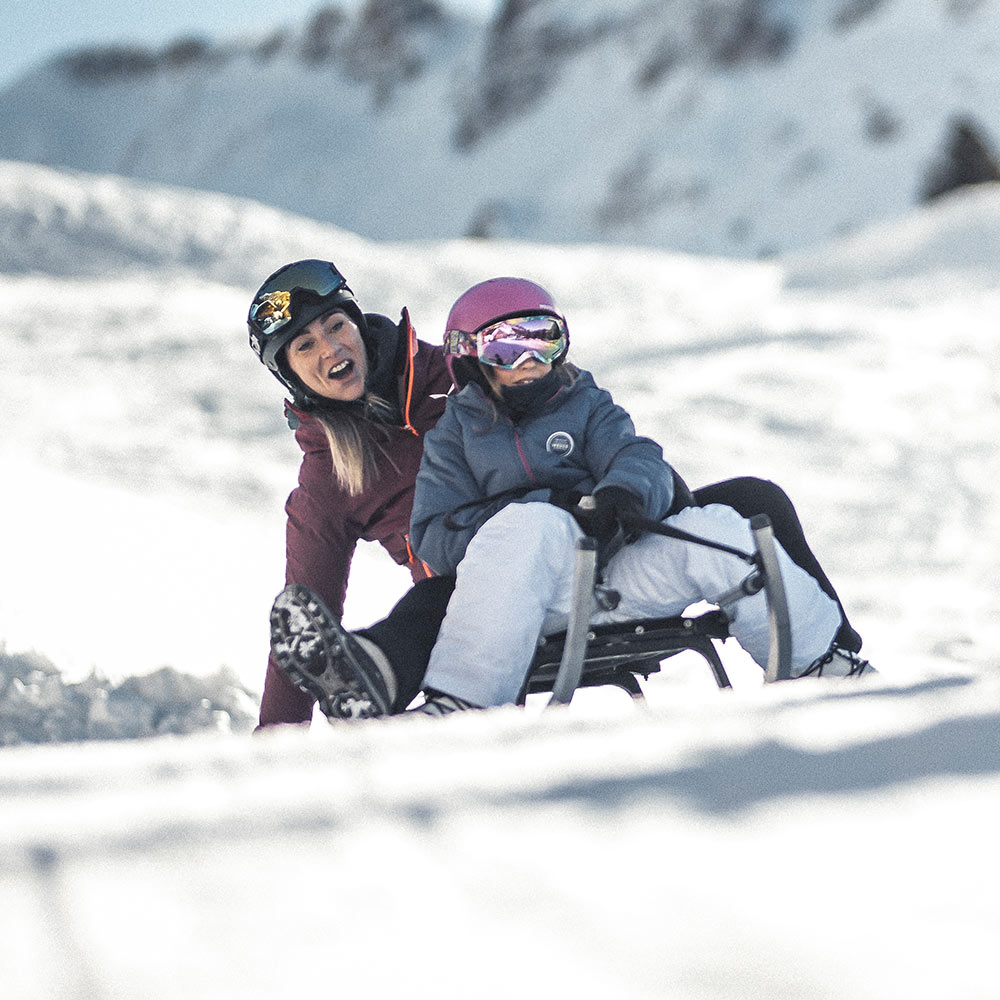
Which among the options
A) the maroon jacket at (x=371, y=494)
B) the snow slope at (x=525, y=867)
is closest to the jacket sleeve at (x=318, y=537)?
the maroon jacket at (x=371, y=494)

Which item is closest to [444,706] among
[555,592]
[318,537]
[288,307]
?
[555,592]

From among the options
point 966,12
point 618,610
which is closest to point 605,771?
point 618,610

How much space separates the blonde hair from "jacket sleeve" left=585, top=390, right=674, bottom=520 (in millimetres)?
515

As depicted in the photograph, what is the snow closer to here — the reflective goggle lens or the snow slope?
the snow slope

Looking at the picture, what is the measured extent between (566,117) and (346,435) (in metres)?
38.4

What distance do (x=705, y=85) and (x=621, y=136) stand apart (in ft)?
9.16

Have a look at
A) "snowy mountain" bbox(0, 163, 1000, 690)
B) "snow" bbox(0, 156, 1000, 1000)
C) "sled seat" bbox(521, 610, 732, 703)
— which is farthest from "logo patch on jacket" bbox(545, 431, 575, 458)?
"snowy mountain" bbox(0, 163, 1000, 690)

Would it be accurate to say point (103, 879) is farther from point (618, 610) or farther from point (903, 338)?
point (903, 338)

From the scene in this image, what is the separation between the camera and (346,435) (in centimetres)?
267

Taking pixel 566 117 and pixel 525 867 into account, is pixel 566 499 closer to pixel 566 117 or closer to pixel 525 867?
pixel 525 867

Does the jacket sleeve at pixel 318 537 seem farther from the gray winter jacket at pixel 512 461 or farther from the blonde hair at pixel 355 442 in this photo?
the gray winter jacket at pixel 512 461

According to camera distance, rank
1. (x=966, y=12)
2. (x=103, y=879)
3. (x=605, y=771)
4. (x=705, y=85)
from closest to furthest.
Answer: (x=103, y=879)
(x=605, y=771)
(x=966, y=12)
(x=705, y=85)

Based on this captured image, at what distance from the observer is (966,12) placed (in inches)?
1227

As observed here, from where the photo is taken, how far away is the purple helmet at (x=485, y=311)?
2529 mm
